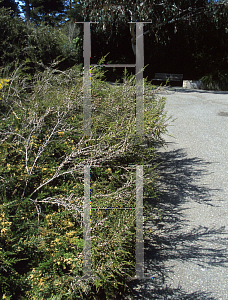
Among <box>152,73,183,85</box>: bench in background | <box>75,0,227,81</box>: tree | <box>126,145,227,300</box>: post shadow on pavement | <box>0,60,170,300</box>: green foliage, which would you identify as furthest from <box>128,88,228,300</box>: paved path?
<box>152,73,183,85</box>: bench in background

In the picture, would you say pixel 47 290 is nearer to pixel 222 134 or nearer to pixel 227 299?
pixel 227 299

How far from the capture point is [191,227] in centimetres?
334

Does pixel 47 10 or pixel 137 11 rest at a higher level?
pixel 47 10

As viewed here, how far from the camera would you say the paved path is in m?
2.52

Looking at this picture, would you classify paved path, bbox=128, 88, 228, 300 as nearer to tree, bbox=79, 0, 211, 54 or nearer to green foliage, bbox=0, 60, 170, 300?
green foliage, bbox=0, 60, 170, 300

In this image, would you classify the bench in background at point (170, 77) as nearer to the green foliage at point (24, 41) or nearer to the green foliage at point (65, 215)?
the green foliage at point (24, 41)

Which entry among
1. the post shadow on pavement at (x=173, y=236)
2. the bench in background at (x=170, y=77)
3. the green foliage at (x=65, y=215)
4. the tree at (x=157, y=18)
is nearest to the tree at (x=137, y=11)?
the tree at (x=157, y=18)

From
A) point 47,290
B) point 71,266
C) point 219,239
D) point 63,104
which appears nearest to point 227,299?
point 219,239

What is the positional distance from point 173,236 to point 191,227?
1.02ft

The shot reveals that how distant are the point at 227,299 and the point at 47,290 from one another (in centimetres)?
156

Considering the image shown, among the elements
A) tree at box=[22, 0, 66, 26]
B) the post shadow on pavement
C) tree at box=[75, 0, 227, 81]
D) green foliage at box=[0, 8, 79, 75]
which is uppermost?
tree at box=[22, 0, 66, 26]

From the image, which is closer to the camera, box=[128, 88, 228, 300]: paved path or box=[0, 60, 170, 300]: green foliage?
box=[0, 60, 170, 300]: green foliage

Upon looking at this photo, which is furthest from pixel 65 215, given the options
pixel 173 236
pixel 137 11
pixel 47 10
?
pixel 47 10

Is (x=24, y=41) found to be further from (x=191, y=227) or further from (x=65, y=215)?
(x=65, y=215)
